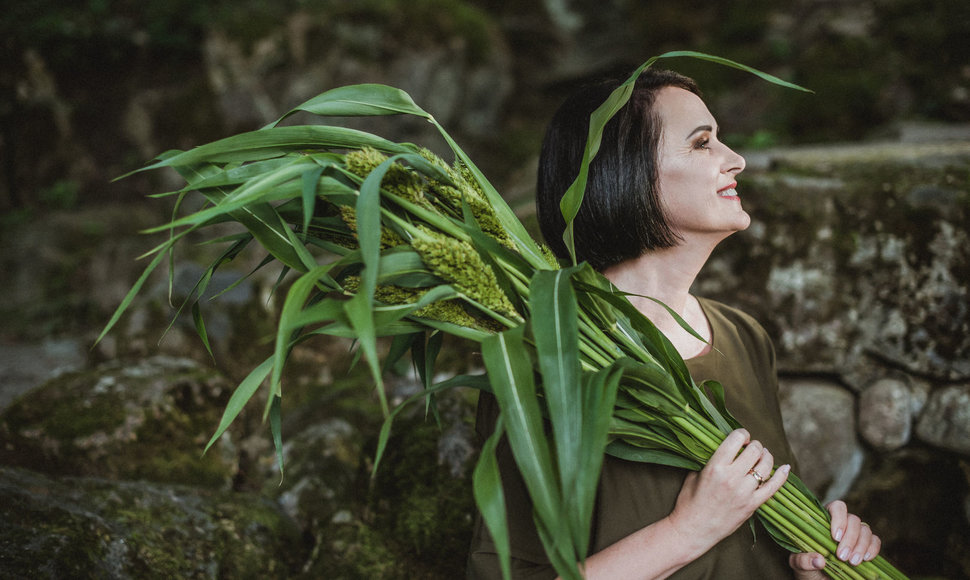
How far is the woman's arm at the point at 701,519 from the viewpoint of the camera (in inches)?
52.1

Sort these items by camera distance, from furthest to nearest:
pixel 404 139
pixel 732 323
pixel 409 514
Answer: pixel 404 139
pixel 409 514
pixel 732 323

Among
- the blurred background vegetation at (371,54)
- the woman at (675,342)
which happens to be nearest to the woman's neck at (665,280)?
the woman at (675,342)

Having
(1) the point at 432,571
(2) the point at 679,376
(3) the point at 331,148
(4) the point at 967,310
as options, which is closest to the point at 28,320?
(1) the point at 432,571

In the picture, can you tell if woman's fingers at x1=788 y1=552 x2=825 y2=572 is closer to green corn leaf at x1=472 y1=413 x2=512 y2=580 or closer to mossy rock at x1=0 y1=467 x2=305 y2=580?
green corn leaf at x1=472 y1=413 x2=512 y2=580

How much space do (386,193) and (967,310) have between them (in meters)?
2.44

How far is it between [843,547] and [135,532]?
1845mm

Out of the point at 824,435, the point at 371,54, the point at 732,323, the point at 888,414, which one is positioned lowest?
the point at 824,435

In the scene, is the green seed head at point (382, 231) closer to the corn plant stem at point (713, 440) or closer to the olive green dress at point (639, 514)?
the corn plant stem at point (713, 440)

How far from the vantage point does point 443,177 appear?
4.11 ft

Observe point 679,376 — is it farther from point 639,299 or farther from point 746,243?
point 746,243

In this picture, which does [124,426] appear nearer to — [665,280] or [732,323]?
[665,280]

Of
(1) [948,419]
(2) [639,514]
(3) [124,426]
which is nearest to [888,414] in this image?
(1) [948,419]

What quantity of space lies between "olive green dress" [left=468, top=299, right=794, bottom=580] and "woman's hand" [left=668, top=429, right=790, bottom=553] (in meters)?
0.09

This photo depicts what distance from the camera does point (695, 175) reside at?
1.61 metres
